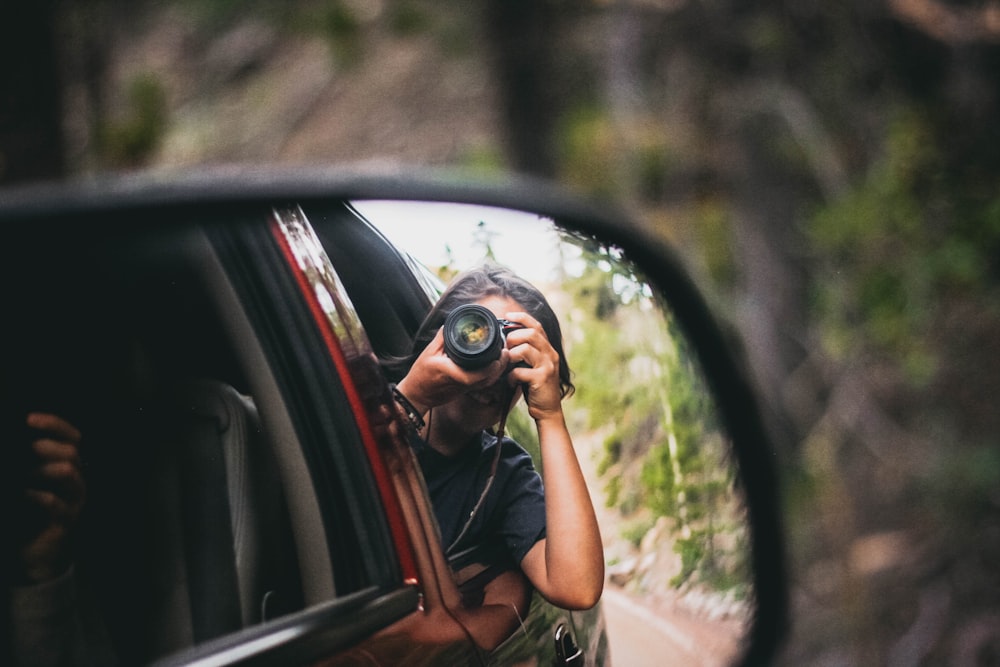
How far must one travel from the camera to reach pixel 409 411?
1.16 meters

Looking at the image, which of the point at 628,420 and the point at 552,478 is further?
the point at 628,420

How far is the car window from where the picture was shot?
106 centimetres

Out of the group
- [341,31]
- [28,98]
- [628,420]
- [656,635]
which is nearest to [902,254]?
[656,635]

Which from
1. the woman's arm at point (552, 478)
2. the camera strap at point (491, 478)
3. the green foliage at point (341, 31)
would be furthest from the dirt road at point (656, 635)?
the green foliage at point (341, 31)

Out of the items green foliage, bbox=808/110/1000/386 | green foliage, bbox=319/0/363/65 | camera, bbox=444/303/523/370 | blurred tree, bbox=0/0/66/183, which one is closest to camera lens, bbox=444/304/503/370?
camera, bbox=444/303/523/370

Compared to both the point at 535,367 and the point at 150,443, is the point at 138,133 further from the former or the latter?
the point at 535,367

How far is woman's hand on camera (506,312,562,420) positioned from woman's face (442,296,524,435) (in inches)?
0.8

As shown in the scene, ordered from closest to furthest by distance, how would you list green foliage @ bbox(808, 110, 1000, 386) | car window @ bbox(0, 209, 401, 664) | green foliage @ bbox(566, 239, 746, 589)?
car window @ bbox(0, 209, 401, 664) < green foliage @ bbox(566, 239, 746, 589) < green foliage @ bbox(808, 110, 1000, 386)

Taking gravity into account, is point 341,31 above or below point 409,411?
above

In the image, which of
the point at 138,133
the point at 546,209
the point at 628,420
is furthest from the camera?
the point at 138,133

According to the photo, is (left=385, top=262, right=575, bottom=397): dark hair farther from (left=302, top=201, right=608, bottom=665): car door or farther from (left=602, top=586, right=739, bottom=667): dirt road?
(left=602, top=586, right=739, bottom=667): dirt road

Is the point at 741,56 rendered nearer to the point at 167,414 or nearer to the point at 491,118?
the point at 491,118

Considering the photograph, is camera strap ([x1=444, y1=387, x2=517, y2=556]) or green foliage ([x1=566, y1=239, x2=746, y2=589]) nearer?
camera strap ([x1=444, y1=387, x2=517, y2=556])

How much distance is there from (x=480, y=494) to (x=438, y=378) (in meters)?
0.16
